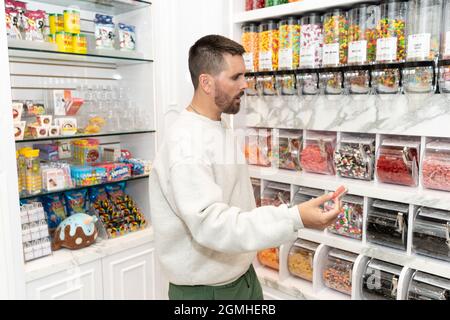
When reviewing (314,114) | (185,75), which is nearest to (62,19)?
(185,75)

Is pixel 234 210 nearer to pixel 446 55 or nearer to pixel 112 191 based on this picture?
pixel 446 55

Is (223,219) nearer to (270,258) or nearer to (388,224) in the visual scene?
(388,224)

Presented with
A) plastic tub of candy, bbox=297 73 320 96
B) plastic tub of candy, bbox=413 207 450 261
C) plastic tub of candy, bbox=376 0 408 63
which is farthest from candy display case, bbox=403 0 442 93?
plastic tub of candy, bbox=413 207 450 261

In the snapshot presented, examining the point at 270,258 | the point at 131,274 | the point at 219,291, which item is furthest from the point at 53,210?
the point at 270,258

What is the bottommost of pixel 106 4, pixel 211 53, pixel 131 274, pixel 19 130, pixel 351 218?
pixel 131 274

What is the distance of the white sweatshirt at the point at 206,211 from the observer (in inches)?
54.1

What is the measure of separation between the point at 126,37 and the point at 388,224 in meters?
1.91

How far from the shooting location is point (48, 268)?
211cm

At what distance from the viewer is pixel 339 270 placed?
7.40ft

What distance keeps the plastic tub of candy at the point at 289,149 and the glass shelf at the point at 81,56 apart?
1013 millimetres

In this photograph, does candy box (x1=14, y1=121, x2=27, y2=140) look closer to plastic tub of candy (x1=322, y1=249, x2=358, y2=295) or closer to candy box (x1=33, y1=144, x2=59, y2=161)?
candy box (x1=33, y1=144, x2=59, y2=161)

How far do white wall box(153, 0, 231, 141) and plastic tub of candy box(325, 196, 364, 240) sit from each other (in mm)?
1198

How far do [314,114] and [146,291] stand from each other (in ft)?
5.01

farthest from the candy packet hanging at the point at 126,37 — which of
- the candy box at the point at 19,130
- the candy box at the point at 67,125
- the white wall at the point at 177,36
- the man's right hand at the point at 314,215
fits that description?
the man's right hand at the point at 314,215
